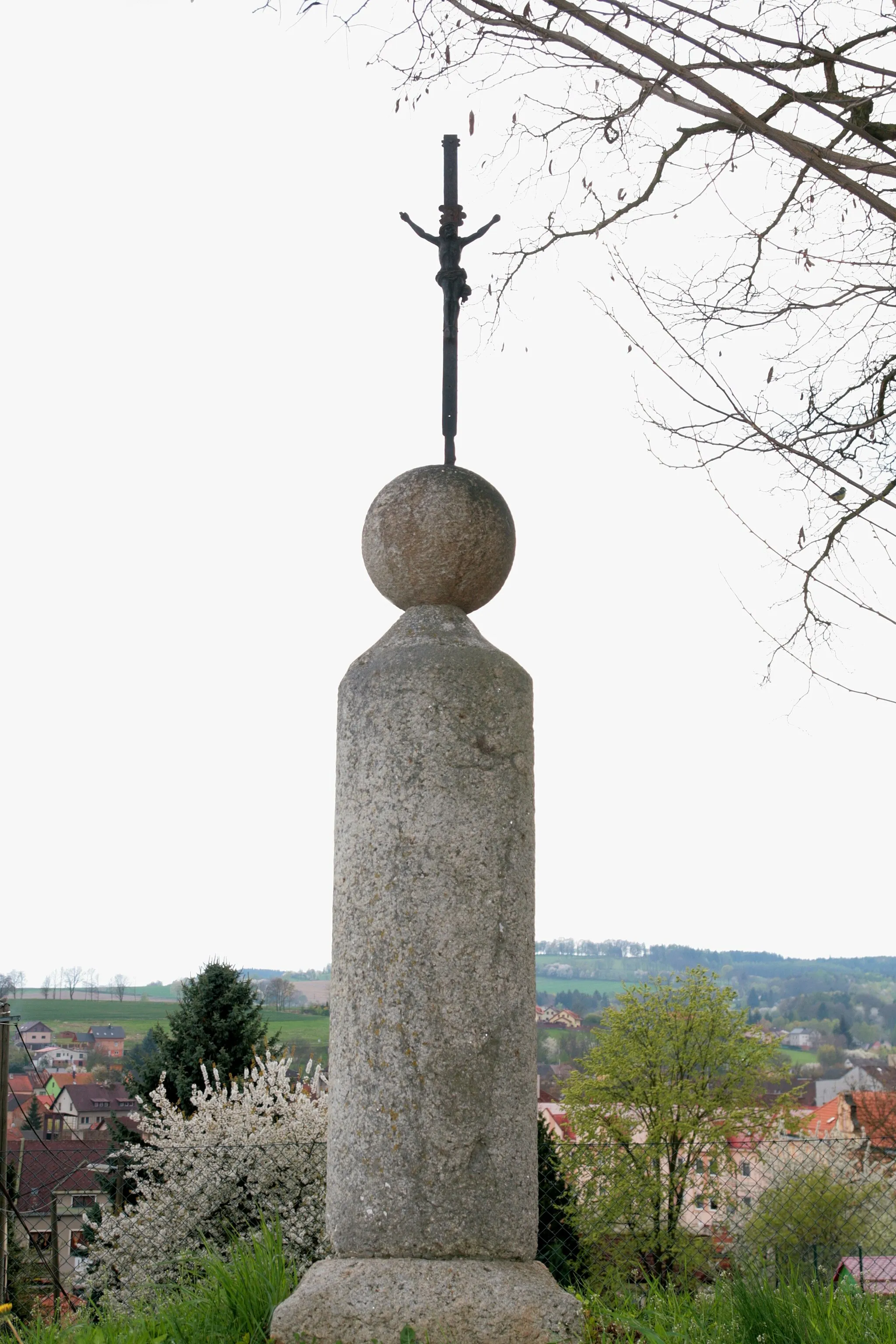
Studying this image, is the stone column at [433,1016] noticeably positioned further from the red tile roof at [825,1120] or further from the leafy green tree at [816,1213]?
the red tile roof at [825,1120]

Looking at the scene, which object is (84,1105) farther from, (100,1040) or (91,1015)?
(91,1015)

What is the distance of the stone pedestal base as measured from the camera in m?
3.01

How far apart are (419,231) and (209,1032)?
16.8m

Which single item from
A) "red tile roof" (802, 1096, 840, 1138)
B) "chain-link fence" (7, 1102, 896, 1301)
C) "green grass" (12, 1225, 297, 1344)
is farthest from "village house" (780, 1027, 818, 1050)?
"green grass" (12, 1225, 297, 1344)

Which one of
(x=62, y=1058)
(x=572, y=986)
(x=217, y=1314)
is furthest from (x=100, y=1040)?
(x=217, y=1314)

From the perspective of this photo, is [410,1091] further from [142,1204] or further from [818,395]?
[142,1204]

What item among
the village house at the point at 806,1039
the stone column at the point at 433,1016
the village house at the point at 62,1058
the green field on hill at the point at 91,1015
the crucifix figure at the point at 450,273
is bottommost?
the village house at the point at 806,1039

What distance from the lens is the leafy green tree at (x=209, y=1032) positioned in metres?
18.2

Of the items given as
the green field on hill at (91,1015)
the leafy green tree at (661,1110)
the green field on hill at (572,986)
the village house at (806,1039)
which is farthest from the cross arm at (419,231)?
the village house at (806,1039)

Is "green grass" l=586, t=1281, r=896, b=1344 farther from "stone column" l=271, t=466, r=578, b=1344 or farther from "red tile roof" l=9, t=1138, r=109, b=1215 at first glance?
"red tile roof" l=9, t=1138, r=109, b=1215

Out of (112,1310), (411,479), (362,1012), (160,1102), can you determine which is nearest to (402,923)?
(362,1012)

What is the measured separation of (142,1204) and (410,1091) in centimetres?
751

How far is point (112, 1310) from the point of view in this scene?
4586 millimetres

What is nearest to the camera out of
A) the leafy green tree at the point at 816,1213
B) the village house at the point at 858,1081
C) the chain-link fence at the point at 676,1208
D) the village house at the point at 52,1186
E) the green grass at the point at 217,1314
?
the green grass at the point at 217,1314
